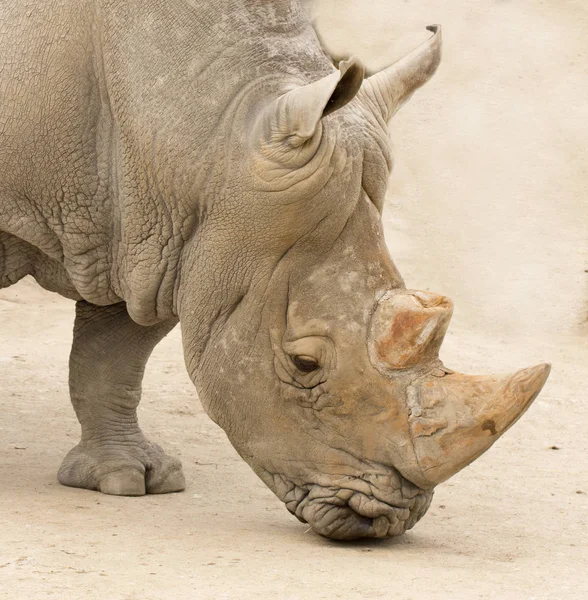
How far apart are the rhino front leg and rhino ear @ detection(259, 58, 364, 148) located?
183 cm

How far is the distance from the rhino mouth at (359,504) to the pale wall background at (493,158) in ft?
19.6

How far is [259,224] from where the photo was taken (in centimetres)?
489

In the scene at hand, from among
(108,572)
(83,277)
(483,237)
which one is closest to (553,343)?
(483,237)

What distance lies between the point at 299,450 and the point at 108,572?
905 millimetres

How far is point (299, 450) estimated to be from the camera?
505 centimetres

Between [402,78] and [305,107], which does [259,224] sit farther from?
[402,78]

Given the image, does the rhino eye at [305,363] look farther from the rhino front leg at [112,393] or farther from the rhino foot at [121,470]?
A: the rhino foot at [121,470]

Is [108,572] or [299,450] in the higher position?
[299,450]

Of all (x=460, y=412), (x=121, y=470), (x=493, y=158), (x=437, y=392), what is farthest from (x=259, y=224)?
(x=493, y=158)

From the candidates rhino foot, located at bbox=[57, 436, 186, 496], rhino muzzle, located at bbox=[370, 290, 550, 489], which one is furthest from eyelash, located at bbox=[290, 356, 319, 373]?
rhino foot, located at bbox=[57, 436, 186, 496]

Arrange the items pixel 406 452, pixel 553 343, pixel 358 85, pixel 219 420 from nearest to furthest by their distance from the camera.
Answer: pixel 358 85, pixel 406 452, pixel 219 420, pixel 553 343

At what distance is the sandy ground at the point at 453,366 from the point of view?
4656 millimetres

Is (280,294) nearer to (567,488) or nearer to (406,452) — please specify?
(406,452)

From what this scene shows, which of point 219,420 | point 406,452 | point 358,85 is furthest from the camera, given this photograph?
point 219,420
